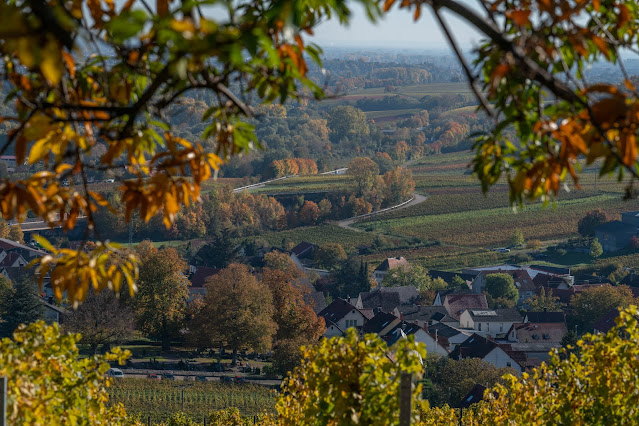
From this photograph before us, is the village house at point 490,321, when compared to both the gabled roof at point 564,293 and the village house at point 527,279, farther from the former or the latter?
the village house at point 527,279

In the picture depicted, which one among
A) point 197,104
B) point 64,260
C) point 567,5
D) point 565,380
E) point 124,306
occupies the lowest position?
point 124,306

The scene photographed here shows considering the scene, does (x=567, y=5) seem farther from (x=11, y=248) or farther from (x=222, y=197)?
(x=222, y=197)

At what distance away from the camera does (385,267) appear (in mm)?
43750

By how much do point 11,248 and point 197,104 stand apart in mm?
45919

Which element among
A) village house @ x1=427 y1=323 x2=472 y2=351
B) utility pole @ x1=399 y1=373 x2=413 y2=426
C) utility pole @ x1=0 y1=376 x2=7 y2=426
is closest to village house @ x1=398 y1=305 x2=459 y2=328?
village house @ x1=427 y1=323 x2=472 y2=351

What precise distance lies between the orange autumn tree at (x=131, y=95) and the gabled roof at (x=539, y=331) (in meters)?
32.0

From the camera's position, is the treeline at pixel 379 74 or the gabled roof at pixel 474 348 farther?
the treeline at pixel 379 74

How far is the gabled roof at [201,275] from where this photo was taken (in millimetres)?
39438

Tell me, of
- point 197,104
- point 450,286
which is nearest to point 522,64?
point 197,104

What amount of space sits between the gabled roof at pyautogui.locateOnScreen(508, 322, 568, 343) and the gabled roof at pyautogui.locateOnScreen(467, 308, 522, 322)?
2204mm

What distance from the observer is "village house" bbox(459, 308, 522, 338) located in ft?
117

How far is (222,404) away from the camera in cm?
2292

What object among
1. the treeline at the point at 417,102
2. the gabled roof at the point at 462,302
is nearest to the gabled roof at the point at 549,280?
the gabled roof at the point at 462,302

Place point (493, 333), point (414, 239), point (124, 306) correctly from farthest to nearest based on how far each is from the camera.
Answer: point (414, 239), point (493, 333), point (124, 306)
